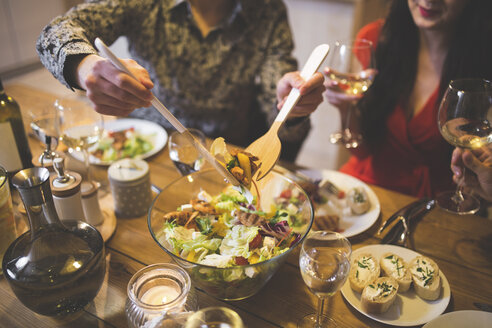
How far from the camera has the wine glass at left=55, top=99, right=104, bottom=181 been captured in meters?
1.33

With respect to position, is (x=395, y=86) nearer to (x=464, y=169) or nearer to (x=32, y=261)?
(x=464, y=169)

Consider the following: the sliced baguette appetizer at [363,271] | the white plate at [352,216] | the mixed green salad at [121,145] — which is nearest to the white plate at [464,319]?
the sliced baguette appetizer at [363,271]

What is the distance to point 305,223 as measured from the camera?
44.3 inches

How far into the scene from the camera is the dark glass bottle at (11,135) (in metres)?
1.23

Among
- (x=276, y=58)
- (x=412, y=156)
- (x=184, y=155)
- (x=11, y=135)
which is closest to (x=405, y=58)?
(x=412, y=156)

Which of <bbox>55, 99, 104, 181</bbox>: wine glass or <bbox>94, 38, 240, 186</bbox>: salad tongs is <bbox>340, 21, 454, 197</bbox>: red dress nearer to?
<bbox>94, 38, 240, 186</bbox>: salad tongs

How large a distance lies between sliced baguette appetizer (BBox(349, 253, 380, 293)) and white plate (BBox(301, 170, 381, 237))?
13 cm

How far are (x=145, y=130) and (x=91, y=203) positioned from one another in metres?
0.62

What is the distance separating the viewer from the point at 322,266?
90cm

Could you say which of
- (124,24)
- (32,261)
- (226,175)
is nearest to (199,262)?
(226,175)

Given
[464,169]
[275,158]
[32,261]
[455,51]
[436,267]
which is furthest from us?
[455,51]

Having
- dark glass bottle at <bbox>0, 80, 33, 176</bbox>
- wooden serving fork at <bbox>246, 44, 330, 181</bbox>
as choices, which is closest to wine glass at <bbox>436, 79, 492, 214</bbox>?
wooden serving fork at <bbox>246, 44, 330, 181</bbox>

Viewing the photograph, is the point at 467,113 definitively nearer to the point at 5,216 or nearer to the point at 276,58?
the point at 276,58

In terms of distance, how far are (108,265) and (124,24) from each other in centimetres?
105
